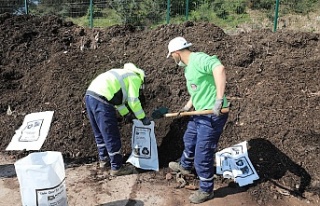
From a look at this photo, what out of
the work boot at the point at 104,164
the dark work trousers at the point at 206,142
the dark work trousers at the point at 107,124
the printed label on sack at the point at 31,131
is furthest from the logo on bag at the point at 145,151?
the printed label on sack at the point at 31,131

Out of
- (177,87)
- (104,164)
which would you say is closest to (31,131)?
(104,164)

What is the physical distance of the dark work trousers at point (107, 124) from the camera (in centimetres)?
420

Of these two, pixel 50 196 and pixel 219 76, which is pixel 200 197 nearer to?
pixel 219 76

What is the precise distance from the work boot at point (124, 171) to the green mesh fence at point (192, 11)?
8109 millimetres

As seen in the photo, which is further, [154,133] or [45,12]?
[45,12]

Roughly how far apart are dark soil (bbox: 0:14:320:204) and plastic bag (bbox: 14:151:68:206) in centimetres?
158

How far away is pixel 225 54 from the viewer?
6484mm

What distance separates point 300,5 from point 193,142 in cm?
1124

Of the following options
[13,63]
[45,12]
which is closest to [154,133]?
[13,63]

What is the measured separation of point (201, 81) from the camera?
3750mm

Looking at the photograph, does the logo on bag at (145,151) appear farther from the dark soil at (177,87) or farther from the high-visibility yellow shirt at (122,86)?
the high-visibility yellow shirt at (122,86)

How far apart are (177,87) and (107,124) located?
180 centimetres

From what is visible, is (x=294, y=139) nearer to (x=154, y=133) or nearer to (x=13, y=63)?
(x=154, y=133)

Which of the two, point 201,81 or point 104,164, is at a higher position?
point 201,81
